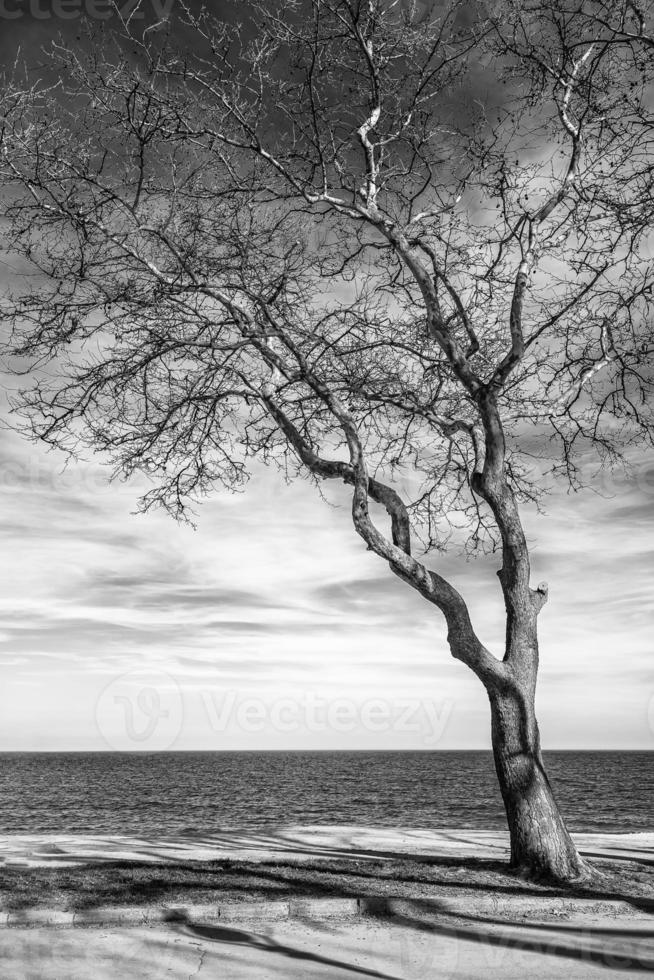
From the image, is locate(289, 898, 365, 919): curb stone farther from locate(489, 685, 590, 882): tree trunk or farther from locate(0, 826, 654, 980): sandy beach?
locate(489, 685, 590, 882): tree trunk

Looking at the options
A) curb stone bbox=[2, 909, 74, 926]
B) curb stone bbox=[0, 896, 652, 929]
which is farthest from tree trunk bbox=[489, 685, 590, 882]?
curb stone bbox=[2, 909, 74, 926]

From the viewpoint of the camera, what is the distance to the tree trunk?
27.8 ft

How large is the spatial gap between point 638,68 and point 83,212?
608cm

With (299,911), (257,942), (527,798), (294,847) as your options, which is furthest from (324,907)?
(294,847)

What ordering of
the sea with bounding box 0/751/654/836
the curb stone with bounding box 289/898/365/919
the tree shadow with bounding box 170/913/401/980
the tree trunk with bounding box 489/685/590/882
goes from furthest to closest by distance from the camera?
the sea with bounding box 0/751/654/836 < the tree trunk with bounding box 489/685/590/882 < the curb stone with bounding box 289/898/365/919 < the tree shadow with bounding box 170/913/401/980

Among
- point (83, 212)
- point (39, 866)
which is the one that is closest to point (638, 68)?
point (83, 212)

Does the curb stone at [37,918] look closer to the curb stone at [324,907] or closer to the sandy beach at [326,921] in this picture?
the sandy beach at [326,921]

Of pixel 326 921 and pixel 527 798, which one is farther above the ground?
pixel 527 798

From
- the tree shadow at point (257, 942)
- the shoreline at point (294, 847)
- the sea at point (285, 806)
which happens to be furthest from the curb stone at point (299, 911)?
the sea at point (285, 806)

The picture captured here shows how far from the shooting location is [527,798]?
8.71m

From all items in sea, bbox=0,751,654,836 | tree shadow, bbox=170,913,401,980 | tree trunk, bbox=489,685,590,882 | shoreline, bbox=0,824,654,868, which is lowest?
sea, bbox=0,751,654,836

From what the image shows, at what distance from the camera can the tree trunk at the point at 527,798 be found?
8469 millimetres

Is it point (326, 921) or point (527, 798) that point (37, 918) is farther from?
point (527, 798)

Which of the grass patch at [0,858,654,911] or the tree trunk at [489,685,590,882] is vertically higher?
the tree trunk at [489,685,590,882]
